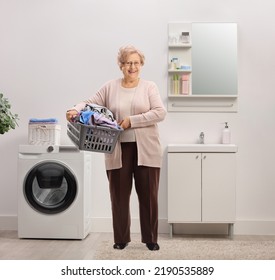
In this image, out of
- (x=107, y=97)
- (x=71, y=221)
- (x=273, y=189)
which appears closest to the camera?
(x=107, y=97)

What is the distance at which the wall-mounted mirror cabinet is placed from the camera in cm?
536

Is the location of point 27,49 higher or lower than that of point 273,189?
higher

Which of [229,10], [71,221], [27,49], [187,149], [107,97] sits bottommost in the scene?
[71,221]

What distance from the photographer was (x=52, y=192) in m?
4.98

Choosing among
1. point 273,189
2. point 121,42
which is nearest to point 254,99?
point 273,189

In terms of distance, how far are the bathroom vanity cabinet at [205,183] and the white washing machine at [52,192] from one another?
0.81 m

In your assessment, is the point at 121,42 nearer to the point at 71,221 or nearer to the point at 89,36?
the point at 89,36

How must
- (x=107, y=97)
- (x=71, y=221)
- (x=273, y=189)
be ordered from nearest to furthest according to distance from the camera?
(x=107, y=97) < (x=71, y=221) < (x=273, y=189)

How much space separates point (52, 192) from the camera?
16.4 feet

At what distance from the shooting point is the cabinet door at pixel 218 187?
502 centimetres

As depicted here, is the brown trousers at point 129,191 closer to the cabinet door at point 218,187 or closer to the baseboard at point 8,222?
the cabinet door at point 218,187

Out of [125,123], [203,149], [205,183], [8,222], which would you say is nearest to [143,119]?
[125,123]

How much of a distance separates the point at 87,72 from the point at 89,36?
34 cm

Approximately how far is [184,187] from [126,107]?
4.05 ft
